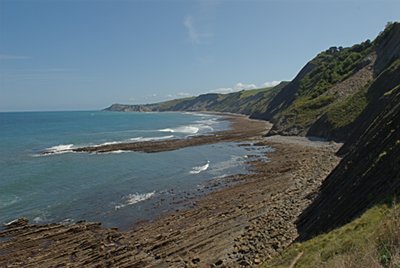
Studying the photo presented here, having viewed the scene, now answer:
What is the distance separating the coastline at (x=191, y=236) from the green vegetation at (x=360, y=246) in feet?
16.1

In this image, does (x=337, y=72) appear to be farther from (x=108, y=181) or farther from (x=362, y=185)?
(x=362, y=185)

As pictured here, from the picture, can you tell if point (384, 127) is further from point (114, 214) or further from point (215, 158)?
point (215, 158)

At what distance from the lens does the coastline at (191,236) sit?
20.8 metres

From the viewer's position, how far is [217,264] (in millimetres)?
19562

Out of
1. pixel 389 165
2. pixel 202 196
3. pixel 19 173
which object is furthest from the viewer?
pixel 19 173

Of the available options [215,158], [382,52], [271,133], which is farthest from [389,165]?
[382,52]

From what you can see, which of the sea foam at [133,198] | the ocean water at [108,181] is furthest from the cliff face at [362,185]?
the sea foam at [133,198]

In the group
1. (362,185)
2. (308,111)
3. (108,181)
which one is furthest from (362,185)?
(308,111)

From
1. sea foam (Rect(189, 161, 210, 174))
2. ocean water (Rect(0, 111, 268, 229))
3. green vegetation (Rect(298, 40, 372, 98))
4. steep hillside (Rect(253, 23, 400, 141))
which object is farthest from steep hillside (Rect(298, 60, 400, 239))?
green vegetation (Rect(298, 40, 372, 98))

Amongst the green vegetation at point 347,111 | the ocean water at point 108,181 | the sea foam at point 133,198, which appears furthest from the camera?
the green vegetation at point 347,111

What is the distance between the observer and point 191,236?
23859mm

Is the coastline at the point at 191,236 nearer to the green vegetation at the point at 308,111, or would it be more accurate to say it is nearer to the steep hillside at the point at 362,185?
the steep hillside at the point at 362,185

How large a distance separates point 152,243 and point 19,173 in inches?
1300

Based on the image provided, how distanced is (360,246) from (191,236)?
1470cm
